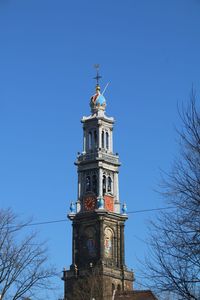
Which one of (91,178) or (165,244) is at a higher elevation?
(91,178)

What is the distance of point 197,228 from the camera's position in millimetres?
27391

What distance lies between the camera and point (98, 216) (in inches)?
4067

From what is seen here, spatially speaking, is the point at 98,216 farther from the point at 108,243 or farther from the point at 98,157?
the point at 98,157

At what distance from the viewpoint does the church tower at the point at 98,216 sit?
9975 cm

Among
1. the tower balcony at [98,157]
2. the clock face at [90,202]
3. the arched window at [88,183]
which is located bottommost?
the clock face at [90,202]

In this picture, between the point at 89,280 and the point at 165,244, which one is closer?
the point at 165,244

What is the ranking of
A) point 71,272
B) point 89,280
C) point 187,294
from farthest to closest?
point 71,272 → point 89,280 → point 187,294

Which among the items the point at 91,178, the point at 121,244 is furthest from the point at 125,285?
the point at 91,178

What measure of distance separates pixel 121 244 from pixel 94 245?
3581 millimetres

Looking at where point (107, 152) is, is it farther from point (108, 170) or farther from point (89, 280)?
point (89, 280)

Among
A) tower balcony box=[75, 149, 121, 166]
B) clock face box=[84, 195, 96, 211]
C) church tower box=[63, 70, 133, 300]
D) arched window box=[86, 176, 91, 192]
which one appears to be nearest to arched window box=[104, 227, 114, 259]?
church tower box=[63, 70, 133, 300]

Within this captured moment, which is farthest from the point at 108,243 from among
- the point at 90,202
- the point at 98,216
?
the point at 90,202

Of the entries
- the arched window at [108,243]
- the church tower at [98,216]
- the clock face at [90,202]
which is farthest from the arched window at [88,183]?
the arched window at [108,243]

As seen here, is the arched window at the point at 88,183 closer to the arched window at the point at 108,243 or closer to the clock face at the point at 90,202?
the clock face at the point at 90,202
